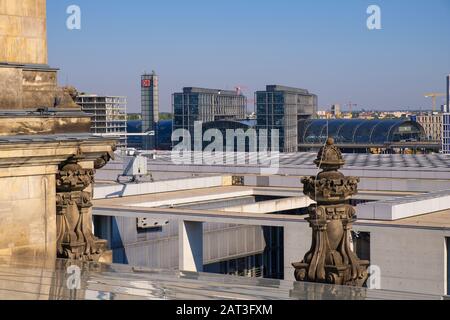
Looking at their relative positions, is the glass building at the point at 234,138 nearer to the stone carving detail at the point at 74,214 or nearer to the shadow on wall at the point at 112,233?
the shadow on wall at the point at 112,233

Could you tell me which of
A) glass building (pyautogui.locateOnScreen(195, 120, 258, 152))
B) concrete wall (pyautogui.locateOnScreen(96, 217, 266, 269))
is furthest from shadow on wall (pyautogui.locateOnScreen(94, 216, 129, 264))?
glass building (pyautogui.locateOnScreen(195, 120, 258, 152))

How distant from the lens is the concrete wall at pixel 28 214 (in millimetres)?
11172

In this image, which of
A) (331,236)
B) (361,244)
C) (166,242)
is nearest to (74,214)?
(331,236)

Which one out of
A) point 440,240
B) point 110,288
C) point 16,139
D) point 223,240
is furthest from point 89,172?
point 223,240

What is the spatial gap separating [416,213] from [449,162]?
3312cm

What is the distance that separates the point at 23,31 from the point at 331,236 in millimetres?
4778

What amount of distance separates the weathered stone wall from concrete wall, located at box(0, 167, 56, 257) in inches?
56.2

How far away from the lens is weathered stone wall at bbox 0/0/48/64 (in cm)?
1156

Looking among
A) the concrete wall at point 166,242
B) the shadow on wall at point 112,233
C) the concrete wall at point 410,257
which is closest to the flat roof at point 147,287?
the concrete wall at point 410,257

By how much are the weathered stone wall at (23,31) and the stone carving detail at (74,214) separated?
1441 millimetres

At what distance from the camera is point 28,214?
37.7 ft

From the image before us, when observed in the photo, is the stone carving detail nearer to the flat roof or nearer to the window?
the flat roof

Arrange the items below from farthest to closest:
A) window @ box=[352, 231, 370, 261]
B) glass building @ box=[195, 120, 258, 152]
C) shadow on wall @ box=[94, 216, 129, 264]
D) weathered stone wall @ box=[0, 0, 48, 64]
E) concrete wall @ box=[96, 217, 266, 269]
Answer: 1. glass building @ box=[195, 120, 258, 152]
2. concrete wall @ box=[96, 217, 266, 269]
3. shadow on wall @ box=[94, 216, 129, 264]
4. window @ box=[352, 231, 370, 261]
5. weathered stone wall @ box=[0, 0, 48, 64]

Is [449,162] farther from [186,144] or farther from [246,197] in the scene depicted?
[186,144]
